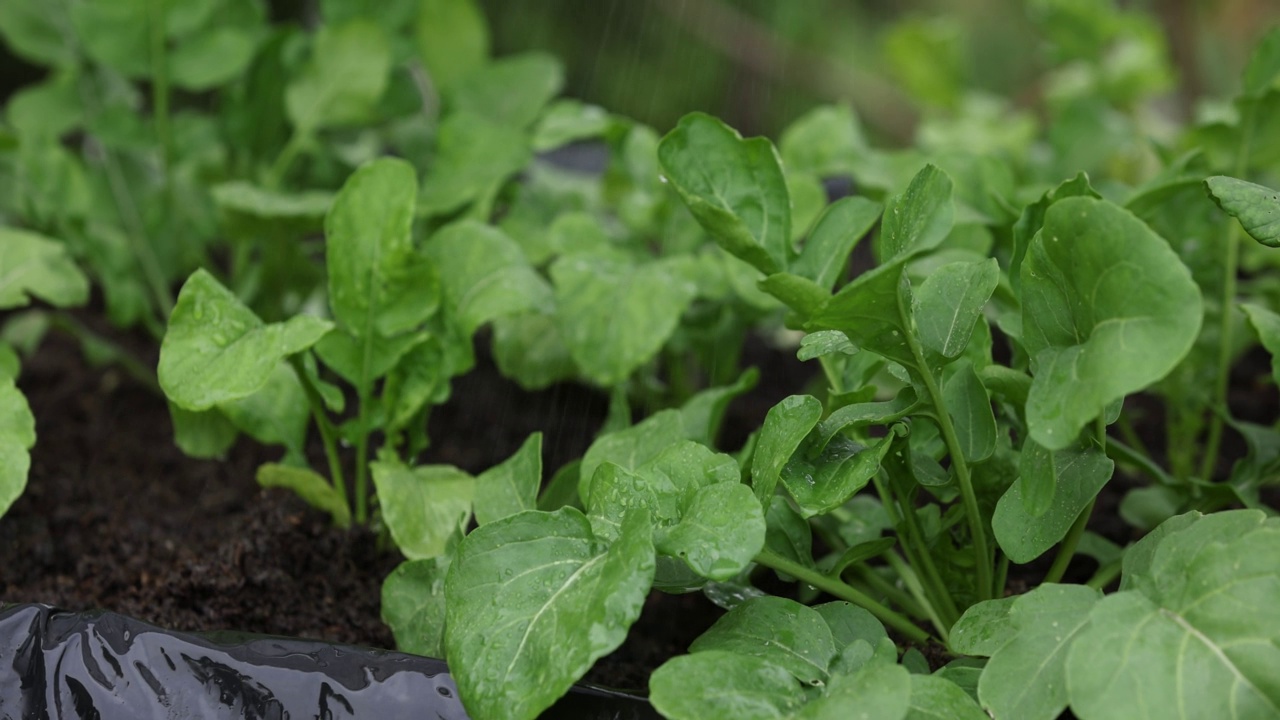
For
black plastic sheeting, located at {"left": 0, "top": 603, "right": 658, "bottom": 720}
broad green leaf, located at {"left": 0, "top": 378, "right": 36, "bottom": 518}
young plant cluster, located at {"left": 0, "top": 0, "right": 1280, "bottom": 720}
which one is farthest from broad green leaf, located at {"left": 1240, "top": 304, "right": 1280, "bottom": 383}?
broad green leaf, located at {"left": 0, "top": 378, "right": 36, "bottom": 518}

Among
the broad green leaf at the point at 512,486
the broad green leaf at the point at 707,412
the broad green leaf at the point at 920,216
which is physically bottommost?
the broad green leaf at the point at 512,486

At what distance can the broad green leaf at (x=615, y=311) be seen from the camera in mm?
1038

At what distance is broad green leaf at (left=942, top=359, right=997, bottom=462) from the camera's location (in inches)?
30.1

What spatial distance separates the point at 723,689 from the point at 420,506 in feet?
1.33

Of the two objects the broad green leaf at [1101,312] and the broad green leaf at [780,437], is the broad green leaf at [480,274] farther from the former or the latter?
the broad green leaf at [1101,312]

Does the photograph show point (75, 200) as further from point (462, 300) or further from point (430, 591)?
point (430, 591)

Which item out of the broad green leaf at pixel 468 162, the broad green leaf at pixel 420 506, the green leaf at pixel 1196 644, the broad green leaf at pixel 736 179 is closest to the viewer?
the green leaf at pixel 1196 644

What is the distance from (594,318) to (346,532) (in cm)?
33

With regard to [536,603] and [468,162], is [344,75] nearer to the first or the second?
[468,162]

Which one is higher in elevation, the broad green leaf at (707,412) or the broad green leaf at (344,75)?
the broad green leaf at (344,75)

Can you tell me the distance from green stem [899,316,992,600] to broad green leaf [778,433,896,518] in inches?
1.5

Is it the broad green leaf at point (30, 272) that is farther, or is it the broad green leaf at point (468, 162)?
the broad green leaf at point (468, 162)

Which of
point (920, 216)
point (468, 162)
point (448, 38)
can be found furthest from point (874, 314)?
point (448, 38)

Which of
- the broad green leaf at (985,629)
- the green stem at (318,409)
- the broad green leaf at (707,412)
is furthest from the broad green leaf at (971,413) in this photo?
the green stem at (318,409)
